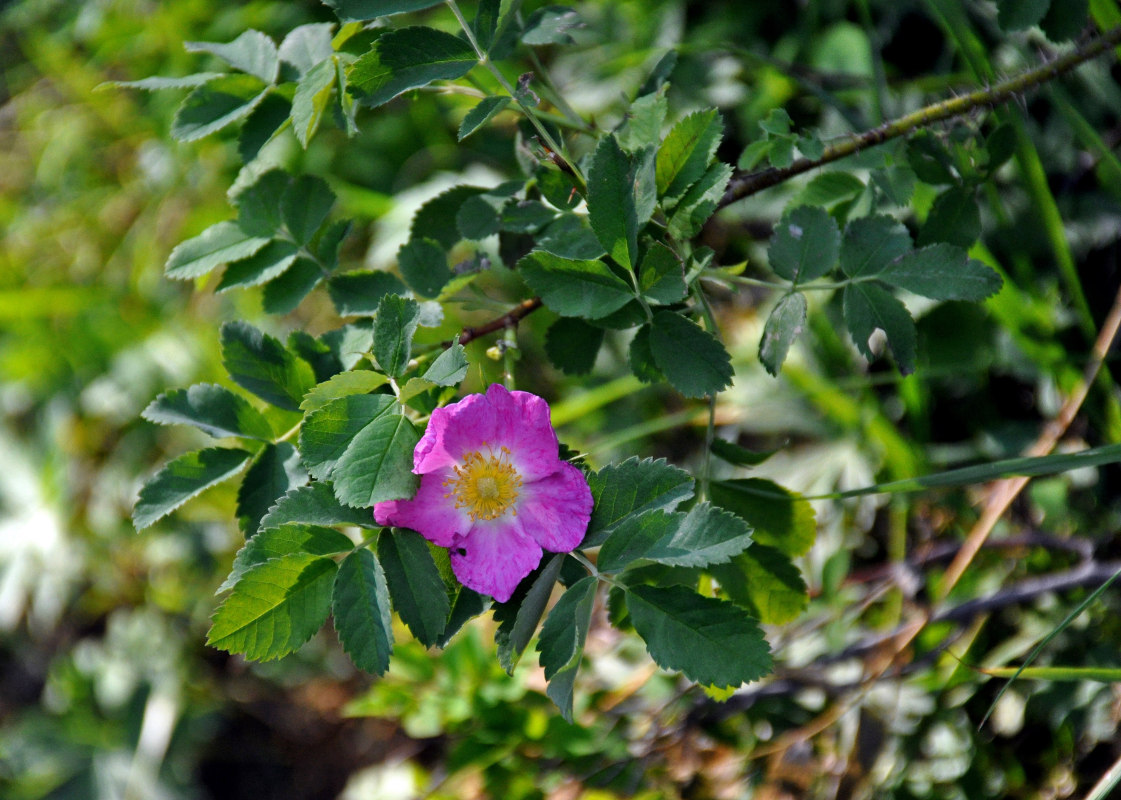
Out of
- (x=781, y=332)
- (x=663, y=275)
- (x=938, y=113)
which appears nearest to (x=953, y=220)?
(x=938, y=113)

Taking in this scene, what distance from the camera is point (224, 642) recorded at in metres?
0.62

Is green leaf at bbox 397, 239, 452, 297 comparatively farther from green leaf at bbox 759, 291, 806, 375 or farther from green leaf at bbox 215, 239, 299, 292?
green leaf at bbox 759, 291, 806, 375

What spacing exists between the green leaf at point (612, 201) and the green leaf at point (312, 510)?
297 mm

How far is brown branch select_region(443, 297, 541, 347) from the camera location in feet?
2.48

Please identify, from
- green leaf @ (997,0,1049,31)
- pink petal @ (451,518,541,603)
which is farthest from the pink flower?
green leaf @ (997,0,1049,31)

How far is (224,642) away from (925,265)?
690 mm

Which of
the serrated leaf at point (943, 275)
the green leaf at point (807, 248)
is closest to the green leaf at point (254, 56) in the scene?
the green leaf at point (807, 248)

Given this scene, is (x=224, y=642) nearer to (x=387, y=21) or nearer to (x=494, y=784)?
(x=387, y=21)

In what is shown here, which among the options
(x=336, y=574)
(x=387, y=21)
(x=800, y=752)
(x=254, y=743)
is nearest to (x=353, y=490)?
(x=336, y=574)

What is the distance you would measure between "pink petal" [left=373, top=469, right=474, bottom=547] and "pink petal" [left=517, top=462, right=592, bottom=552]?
0.17 ft

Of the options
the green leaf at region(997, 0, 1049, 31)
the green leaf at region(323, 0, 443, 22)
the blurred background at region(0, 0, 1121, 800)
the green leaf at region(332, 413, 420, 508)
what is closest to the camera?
the green leaf at region(332, 413, 420, 508)

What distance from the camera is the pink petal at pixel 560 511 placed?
25.8 inches

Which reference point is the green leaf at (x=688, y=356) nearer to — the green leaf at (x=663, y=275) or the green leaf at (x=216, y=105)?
the green leaf at (x=663, y=275)

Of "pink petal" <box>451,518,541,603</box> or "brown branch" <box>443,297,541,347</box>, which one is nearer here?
"pink petal" <box>451,518,541,603</box>
